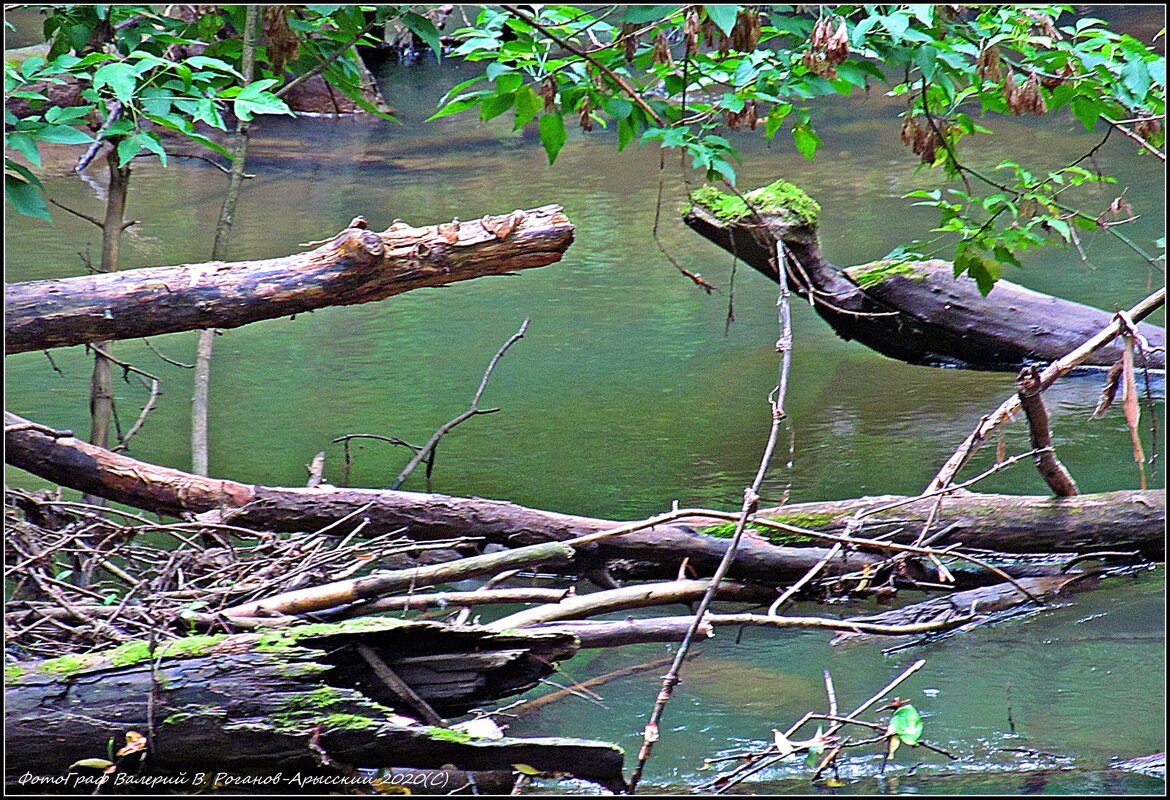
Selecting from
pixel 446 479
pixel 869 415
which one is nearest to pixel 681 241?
pixel 869 415

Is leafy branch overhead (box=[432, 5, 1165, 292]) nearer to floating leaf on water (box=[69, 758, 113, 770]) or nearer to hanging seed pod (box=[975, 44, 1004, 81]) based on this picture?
hanging seed pod (box=[975, 44, 1004, 81])

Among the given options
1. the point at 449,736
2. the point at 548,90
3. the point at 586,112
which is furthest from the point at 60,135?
the point at 449,736

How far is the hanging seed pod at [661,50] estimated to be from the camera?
3041mm

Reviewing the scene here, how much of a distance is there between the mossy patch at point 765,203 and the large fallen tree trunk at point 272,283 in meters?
2.29

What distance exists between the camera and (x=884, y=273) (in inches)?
224

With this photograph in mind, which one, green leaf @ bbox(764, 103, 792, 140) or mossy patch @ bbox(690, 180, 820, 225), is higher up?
green leaf @ bbox(764, 103, 792, 140)

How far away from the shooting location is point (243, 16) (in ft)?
12.9

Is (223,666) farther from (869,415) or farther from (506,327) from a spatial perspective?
(506,327)

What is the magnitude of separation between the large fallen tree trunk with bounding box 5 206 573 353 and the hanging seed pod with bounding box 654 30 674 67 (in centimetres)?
50

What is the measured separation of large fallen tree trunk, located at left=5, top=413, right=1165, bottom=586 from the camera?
3.51 meters

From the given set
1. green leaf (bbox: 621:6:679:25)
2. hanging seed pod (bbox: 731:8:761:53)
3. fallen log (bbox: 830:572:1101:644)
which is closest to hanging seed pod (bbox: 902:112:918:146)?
hanging seed pod (bbox: 731:8:761:53)

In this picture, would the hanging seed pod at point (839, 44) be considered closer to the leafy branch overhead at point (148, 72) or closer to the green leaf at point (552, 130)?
the green leaf at point (552, 130)

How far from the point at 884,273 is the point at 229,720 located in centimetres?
419

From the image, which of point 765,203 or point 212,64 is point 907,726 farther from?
point 765,203
